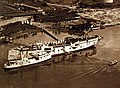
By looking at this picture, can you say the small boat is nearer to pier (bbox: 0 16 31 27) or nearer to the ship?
the ship

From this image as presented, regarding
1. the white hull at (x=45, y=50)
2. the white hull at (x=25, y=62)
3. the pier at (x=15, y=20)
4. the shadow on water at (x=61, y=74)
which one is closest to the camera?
the shadow on water at (x=61, y=74)

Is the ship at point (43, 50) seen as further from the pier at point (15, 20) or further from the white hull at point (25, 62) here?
the pier at point (15, 20)

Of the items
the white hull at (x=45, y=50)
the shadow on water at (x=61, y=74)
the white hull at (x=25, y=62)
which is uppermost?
the white hull at (x=45, y=50)

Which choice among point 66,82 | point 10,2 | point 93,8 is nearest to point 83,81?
point 66,82

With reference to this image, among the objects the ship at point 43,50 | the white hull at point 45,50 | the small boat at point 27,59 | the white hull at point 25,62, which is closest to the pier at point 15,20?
the ship at point 43,50

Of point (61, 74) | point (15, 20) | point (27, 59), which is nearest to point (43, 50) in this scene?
point (27, 59)

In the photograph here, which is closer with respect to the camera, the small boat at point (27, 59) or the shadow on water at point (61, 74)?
the shadow on water at point (61, 74)

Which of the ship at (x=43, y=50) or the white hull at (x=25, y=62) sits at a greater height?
the ship at (x=43, y=50)
